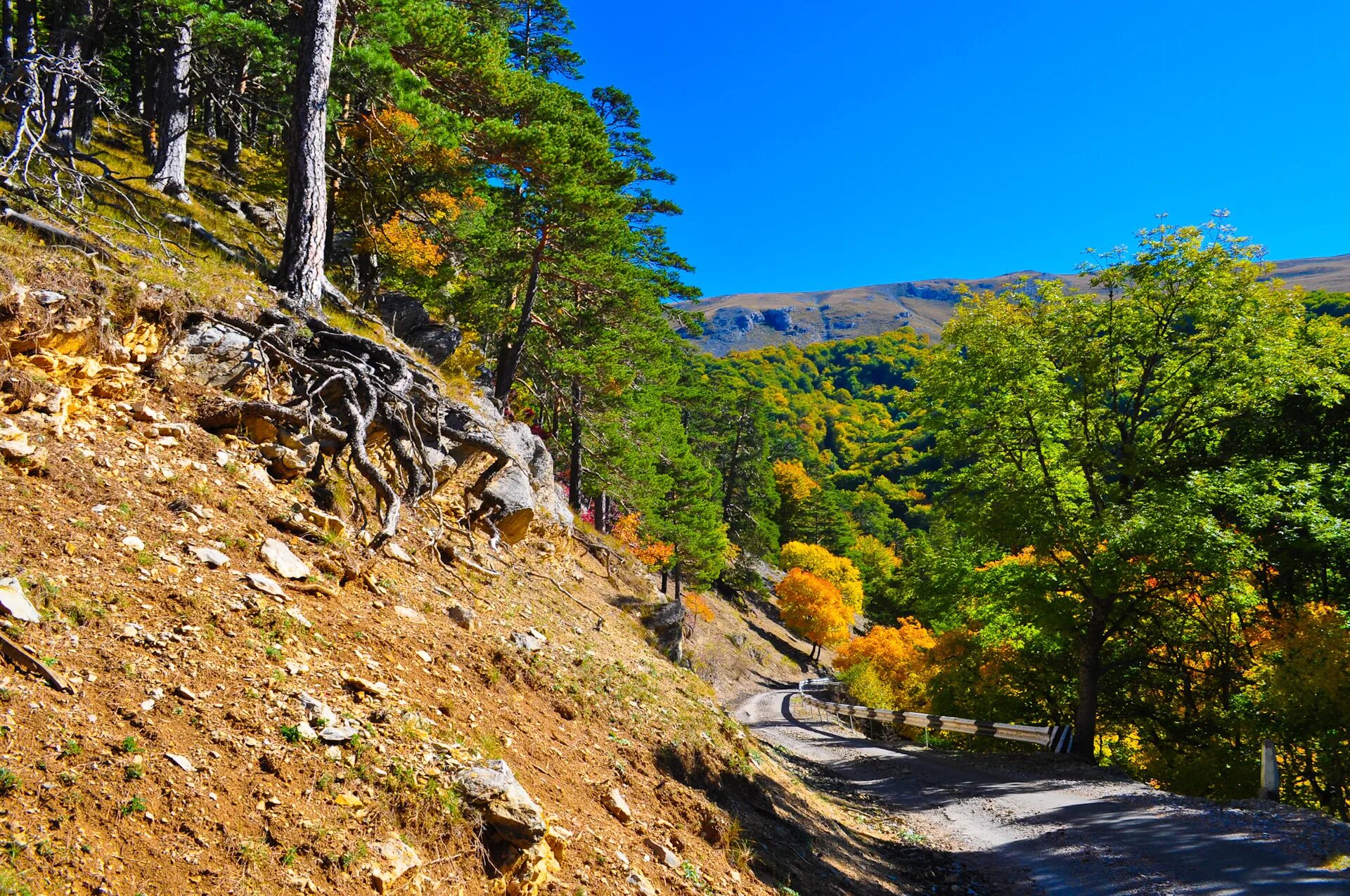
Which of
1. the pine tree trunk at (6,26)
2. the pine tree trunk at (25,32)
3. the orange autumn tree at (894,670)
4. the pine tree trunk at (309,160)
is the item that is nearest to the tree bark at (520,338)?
the pine tree trunk at (309,160)

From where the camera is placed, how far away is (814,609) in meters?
50.7

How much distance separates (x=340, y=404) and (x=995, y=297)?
15127mm

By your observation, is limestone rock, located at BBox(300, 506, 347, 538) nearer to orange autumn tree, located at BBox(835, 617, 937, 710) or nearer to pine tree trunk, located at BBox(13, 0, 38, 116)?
pine tree trunk, located at BBox(13, 0, 38, 116)

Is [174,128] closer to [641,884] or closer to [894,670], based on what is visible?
[641,884]

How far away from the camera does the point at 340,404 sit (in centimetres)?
733

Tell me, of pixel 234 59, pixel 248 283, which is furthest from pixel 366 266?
pixel 248 283

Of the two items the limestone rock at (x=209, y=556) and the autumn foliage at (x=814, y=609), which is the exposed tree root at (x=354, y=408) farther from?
the autumn foliage at (x=814, y=609)

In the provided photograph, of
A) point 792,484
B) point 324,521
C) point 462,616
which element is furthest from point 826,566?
point 324,521

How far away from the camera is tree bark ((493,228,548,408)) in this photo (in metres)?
18.3

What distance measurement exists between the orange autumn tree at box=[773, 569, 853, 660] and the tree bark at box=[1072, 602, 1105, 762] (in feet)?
120

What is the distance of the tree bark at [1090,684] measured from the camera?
46.0 ft

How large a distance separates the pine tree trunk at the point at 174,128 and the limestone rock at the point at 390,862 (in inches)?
538

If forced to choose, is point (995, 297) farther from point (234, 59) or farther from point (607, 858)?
point (234, 59)

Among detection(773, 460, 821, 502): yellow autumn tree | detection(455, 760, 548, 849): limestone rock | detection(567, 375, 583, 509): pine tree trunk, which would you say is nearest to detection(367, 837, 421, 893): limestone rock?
detection(455, 760, 548, 849): limestone rock
